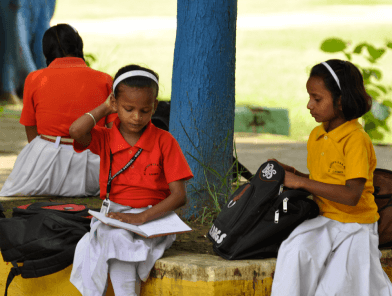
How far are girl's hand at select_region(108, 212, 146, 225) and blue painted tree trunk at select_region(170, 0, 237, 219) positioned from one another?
1003 mm

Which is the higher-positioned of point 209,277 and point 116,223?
point 116,223

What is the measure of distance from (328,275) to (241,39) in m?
19.4

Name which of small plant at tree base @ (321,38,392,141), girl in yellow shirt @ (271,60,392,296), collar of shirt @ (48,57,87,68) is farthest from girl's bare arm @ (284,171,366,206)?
small plant at tree base @ (321,38,392,141)

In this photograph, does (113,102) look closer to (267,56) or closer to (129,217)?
(129,217)

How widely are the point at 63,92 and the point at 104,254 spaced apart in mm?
1808

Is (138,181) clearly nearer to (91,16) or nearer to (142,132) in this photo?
(142,132)

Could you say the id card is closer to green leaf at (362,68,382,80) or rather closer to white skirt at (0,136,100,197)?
white skirt at (0,136,100,197)

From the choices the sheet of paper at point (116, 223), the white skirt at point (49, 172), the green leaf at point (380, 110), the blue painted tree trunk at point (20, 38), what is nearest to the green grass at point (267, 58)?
the blue painted tree trunk at point (20, 38)

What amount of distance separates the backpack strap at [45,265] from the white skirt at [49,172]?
4.54ft

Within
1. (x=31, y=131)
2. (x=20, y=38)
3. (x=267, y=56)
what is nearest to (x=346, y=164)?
(x=31, y=131)

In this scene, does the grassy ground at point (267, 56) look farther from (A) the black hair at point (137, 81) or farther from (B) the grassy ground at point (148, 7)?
(A) the black hair at point (137, 81)

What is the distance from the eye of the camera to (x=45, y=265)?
273 centimetres

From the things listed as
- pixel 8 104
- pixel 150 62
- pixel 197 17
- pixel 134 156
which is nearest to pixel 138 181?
pixel 134 156

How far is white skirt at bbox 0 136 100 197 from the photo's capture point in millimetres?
4066
